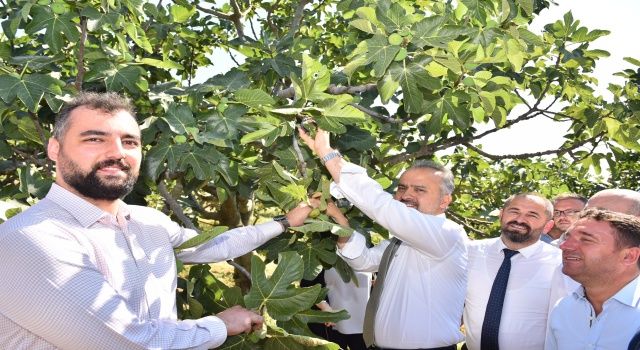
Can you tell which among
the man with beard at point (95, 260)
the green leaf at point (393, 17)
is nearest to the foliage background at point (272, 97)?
the green leaf at point (393, 17)

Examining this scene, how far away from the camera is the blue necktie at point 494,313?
3477mm

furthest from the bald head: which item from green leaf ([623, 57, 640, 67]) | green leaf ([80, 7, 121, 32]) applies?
green leaf ([80, 7, 121, 32])

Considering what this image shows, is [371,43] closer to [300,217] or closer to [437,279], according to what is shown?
[300,217]

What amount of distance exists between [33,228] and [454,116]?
6.08ft

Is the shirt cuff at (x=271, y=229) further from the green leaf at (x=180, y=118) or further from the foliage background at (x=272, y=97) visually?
the green leaf at (x=180, y=118)

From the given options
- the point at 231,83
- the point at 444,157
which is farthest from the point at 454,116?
the point at 444,157

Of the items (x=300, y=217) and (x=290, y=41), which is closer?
(x=300, y=217)

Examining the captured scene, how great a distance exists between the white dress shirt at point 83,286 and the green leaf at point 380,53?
42.3 inches

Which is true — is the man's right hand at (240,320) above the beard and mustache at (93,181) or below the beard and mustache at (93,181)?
below

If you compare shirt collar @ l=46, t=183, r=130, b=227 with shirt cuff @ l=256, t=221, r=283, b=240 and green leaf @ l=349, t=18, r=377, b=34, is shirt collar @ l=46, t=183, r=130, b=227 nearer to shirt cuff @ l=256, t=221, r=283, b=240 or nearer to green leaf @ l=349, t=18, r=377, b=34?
shirt cuff @ l=256, t=221, r=283, b=240

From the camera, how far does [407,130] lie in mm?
5074

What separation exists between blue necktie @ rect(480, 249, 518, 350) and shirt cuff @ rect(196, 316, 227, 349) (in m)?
1.98

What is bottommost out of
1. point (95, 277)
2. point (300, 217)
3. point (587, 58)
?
point (95, 277)

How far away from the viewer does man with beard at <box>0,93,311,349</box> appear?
1682mm
